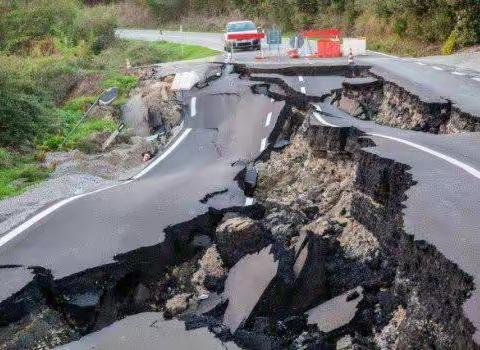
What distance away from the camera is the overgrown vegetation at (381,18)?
24.2 m

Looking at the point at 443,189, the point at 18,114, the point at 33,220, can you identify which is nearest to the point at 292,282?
the point at 443,189

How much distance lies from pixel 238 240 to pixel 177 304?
1.46 m

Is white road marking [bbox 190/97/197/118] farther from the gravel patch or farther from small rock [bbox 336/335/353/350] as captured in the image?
small rock [bbox 336/335/353/350]

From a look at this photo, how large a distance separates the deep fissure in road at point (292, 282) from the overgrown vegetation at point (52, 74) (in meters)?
5.39

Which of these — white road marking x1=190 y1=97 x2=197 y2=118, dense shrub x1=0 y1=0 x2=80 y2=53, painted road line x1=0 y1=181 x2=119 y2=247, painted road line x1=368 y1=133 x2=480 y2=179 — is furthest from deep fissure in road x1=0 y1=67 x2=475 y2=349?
dense shrub x1=0 y1=0 x2=80 y2=53

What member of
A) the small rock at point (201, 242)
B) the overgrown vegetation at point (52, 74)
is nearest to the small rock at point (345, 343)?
the small rock at point (201, 242)

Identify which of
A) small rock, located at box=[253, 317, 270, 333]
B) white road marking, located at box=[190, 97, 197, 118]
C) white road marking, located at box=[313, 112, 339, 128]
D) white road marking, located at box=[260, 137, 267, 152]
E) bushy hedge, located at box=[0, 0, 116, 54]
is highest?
bushy hedge, located at box=[0, 0, 116, 54]

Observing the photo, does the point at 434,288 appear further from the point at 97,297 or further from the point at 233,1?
the point at 233,1

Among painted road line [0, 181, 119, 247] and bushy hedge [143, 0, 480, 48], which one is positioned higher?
bushy hedge [143, 0, 480, 48]

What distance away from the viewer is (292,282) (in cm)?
757

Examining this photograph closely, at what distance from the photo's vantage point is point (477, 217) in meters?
7.05

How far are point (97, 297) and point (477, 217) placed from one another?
4.87 meters

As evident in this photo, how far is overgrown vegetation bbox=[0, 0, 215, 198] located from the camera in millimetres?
15875

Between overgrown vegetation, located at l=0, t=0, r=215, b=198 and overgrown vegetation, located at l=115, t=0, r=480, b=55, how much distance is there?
28.0ft
